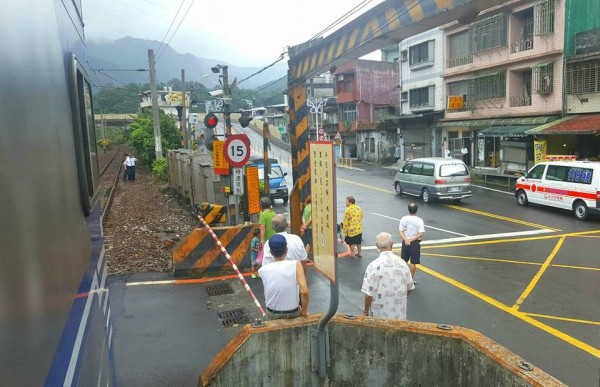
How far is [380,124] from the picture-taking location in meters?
42.6

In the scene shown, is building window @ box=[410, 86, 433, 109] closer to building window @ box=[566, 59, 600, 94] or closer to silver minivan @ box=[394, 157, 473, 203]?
building window @ box=[566, 59, 600, 94]

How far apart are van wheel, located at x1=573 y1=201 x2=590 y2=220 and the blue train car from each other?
627 inches

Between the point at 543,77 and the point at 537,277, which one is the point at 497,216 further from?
the point at 543,77

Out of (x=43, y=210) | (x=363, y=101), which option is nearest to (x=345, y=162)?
(x=363, y=101)

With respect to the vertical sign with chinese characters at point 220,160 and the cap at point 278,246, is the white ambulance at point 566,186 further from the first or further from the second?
the cap at point 278,246

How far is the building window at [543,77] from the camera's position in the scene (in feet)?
79.1

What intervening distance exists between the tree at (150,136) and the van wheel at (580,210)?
24.0 metres

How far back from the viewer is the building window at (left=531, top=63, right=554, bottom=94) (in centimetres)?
2411

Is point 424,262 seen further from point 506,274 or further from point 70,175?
point 70,175

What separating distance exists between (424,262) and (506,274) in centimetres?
176

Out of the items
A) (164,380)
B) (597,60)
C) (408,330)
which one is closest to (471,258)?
(408,330)

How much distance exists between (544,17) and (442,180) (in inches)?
455

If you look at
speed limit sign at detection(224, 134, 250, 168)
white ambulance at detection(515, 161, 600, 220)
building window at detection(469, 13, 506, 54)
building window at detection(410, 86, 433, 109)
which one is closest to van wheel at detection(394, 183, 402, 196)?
white ambulance at detection(515, 161, 600, 220)

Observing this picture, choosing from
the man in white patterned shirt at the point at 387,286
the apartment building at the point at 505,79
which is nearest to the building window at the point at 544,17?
the apartment building at the point at 505,79
